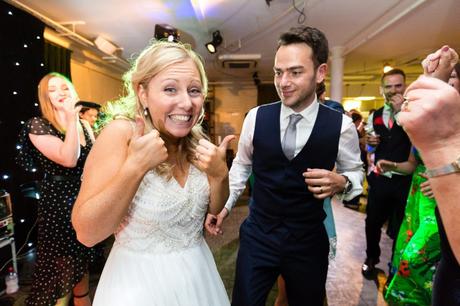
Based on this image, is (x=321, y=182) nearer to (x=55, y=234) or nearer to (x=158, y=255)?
(x=158, y=255)

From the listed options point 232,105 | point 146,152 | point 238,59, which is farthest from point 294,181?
point 232,105

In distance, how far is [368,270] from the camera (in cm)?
267

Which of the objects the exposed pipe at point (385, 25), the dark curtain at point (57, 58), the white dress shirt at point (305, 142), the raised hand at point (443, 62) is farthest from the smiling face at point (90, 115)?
the exposed pipe at point (385, 25)

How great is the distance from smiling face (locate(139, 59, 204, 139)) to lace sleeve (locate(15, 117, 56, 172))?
104 centimetres

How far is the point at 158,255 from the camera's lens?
1018 mm

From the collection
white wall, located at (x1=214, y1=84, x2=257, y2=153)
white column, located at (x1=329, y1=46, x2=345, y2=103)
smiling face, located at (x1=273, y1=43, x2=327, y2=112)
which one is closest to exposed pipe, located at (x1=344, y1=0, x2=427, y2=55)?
white column, located at (x1=329, y1=46, x2=345, y2=103)

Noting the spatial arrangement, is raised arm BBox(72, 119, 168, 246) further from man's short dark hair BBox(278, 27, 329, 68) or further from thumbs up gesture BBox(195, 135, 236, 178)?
man's short dark hair BBox(278, 27, 329, 68)

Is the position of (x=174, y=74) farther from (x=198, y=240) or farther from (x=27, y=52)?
(x=27, y=52)

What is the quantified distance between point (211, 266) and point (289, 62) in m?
1.04

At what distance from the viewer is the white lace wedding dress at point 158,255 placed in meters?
0.95

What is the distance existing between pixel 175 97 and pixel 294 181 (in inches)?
28.0

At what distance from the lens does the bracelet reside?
0.57 m

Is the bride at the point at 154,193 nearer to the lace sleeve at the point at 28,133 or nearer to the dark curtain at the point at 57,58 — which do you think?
the lace sleeve at the point at 28,133

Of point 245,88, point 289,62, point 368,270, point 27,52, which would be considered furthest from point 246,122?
point 245,88
